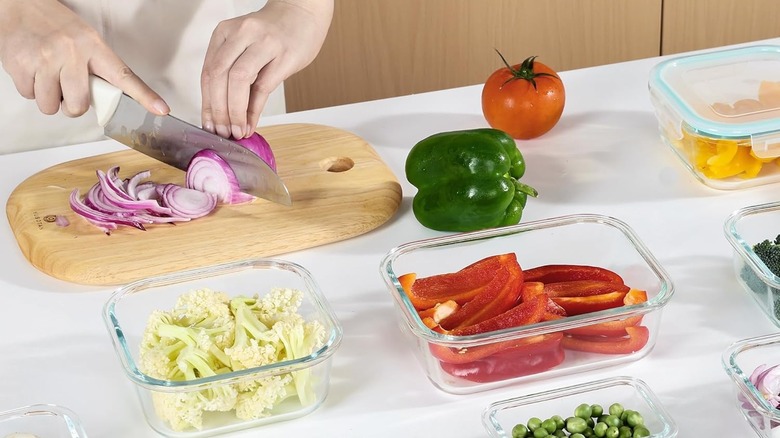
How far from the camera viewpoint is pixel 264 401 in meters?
1.26

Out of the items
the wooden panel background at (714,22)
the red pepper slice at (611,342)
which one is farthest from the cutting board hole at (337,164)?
the wooden panel background at (714,22)

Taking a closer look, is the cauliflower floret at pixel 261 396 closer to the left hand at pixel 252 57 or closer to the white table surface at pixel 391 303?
the white table surface at pixel 391 303

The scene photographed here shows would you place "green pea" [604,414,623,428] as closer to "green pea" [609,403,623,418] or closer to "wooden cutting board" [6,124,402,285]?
"green pea" [609,403,623,418]

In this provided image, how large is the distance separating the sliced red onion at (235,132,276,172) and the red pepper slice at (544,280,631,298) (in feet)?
1.84

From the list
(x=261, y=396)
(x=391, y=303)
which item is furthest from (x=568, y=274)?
(x=261, y=396)

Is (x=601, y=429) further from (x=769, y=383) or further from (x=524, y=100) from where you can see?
(x=524, y=100)

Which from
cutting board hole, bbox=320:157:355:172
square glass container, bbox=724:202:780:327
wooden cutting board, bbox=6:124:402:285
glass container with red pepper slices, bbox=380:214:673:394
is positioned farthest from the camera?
cutting board hole, bbox=320:157:355:172

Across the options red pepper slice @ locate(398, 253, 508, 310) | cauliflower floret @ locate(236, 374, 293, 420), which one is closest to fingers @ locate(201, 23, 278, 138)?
red pepper slice @ locate(398, 253, 508, 310)

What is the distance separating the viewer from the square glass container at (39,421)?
1225mm

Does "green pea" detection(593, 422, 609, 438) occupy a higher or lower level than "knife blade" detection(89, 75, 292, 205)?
lower

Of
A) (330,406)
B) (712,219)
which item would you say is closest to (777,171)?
(712,219)

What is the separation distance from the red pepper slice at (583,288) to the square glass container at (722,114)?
0.44m

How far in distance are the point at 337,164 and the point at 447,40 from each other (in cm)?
156

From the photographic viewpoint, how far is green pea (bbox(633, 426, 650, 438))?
118 cm
